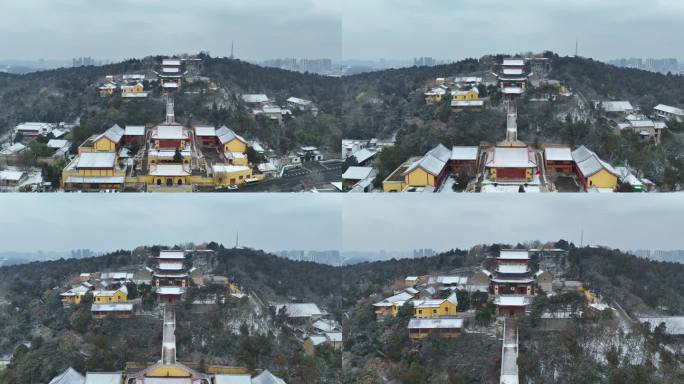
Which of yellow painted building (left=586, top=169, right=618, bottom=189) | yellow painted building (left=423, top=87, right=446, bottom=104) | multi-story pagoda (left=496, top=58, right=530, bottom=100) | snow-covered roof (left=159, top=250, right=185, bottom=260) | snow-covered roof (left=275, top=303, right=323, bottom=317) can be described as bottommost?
snow-covered roof (left=275, top=303, right=323, bottom=317)

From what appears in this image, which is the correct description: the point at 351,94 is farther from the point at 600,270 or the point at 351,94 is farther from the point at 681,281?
the point at 681,281

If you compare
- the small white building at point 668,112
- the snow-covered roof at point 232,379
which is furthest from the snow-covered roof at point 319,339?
the small white building at point 668,112

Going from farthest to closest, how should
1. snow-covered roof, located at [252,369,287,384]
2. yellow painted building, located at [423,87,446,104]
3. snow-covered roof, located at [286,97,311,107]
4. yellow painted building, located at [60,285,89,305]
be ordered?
yellow painted building, located at [60,285,89,305], snow-covered roof, located at [252,369,287,384], snow-covered roof, located at [286,97,311,107], yellow painted building, located at [423,87,446,104]

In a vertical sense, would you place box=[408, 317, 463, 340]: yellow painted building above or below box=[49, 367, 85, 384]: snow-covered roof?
above

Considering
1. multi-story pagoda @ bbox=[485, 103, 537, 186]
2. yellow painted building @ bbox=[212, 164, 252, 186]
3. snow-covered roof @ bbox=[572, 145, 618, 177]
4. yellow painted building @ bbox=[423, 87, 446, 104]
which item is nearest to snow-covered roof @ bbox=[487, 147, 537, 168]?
multi-story pagoda @ bbox=[485, 103, 537, 186]

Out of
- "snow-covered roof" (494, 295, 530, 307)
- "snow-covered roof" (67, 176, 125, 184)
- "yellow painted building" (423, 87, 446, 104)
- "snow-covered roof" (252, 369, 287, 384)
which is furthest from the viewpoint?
"snow-covered roof" (494, 295, 530, 307)

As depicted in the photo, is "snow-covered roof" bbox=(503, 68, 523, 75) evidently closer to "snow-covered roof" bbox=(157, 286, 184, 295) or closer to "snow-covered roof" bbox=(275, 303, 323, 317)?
"snow-covered roof" bbox=(275, 303, 323, 317)
